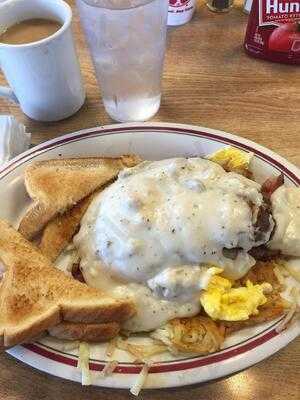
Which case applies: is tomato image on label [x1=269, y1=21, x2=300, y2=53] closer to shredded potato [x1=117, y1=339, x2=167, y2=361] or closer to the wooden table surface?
the wooden table surface

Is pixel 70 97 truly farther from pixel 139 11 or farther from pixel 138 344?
pixel 138 344

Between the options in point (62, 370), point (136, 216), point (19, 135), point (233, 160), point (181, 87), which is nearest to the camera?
point (62, 370)

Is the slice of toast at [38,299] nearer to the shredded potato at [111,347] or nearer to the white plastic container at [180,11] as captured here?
the shredded potato at [111,347]

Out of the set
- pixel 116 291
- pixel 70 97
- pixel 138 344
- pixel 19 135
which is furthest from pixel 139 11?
pixel 138 344

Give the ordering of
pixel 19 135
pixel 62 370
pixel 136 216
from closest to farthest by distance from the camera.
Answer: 1. pixel 62 370
2. pixel 136 216
3. pixel 19 135

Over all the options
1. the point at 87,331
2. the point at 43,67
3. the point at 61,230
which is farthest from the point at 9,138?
the point at 87,331

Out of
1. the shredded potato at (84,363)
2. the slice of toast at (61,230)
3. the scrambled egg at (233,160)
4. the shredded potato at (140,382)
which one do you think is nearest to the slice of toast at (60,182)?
the slice of toast at (61,230)
